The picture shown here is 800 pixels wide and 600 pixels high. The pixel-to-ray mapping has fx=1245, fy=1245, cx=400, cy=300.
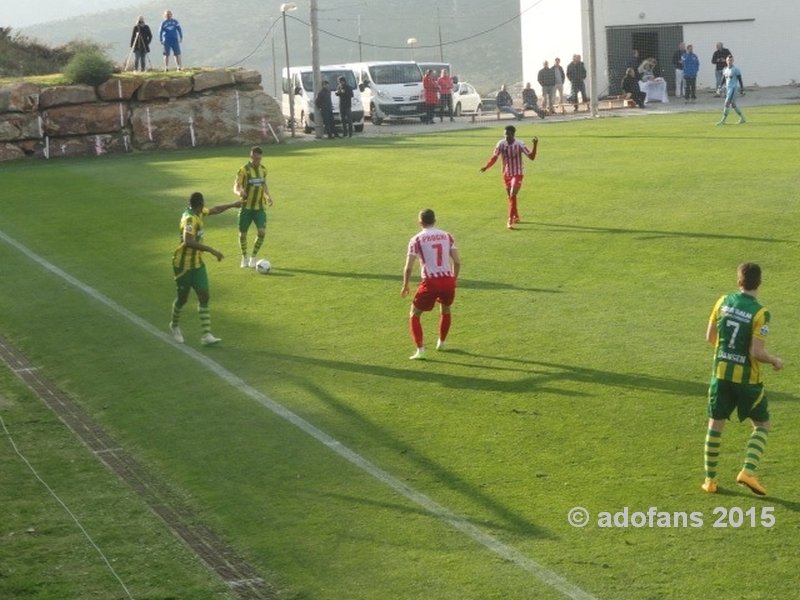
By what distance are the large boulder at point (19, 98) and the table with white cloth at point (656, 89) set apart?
23.6m

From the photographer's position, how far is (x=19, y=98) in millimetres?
41812

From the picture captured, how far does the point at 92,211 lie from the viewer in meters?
29.3

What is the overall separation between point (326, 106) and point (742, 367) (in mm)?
34834

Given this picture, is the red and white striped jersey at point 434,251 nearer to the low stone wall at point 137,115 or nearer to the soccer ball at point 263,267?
the soccer ball at point 263,267

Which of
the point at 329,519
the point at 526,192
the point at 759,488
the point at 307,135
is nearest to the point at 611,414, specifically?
the point at 759,488

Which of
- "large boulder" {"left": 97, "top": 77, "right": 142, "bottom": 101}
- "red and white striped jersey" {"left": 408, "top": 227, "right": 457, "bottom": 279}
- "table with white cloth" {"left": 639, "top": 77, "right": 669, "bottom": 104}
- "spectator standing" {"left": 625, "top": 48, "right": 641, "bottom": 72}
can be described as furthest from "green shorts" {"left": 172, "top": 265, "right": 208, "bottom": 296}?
"spectator standing" {"left": 625, "top": 48, "right": 641, "bottom": 72}

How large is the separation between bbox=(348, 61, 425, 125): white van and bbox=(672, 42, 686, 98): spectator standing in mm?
10771

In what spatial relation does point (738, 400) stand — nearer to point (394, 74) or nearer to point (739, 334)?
point (739, 334)

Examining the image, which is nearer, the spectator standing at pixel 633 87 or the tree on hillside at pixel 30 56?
the spectator standing at pixel 633 87

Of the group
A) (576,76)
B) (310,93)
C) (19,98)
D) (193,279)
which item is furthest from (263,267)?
(576,76)

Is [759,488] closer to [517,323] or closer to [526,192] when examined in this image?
[517,323]

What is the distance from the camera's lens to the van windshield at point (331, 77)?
4984 centimetres

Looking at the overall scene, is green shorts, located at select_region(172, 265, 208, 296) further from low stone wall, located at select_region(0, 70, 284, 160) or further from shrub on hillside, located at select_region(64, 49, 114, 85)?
shrub on hillside, located at select_region(64, 49, 114, 85)

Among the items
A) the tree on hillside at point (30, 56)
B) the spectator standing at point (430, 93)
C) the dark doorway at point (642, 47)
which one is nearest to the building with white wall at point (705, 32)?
the dark doorway at point (642, 47)
